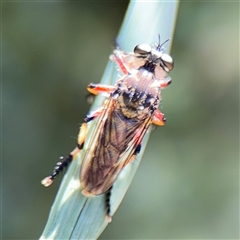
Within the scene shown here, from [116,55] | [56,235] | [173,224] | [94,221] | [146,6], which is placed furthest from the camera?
[173,224]

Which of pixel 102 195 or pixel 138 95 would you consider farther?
pixel 138 95

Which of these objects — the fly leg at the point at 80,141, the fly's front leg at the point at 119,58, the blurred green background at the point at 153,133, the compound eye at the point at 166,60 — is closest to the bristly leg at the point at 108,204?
the fly leg at the point at 80,141

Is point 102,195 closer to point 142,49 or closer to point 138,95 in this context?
point 138,95

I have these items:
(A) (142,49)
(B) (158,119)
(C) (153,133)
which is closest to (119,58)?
(A) (142,49)

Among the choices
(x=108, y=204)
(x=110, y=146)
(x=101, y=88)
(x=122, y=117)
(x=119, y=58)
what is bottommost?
(x=108, y=204)

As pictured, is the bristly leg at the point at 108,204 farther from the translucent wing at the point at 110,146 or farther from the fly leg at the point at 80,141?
the fly leg at the point at 80,141

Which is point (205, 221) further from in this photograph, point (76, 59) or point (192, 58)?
point (76, 59)

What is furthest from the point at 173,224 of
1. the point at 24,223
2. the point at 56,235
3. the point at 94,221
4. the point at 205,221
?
the point at 56,235
